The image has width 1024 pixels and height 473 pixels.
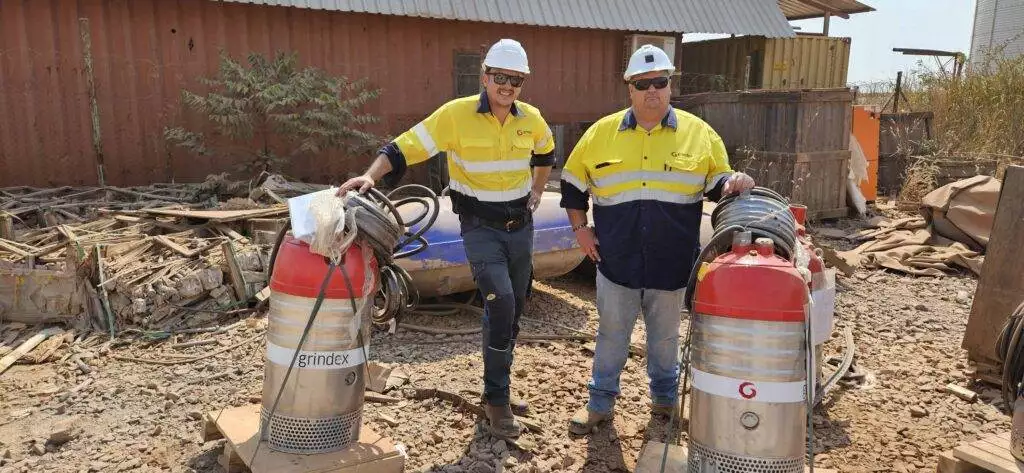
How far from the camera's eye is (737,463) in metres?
2.62

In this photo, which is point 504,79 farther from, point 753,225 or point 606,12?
point 606,12

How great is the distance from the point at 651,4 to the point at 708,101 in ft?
9.04

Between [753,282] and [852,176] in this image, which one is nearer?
[753,282]

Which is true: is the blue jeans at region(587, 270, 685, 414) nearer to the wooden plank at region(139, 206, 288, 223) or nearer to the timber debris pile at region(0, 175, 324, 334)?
the timber debris pile at region(0, 175, 324, 334)

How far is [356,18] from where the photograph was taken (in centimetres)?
966

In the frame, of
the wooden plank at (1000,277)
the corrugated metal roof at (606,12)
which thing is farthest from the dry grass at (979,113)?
the wooden plank at (1000,277)

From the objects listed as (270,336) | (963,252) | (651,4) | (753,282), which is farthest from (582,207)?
(651,4)

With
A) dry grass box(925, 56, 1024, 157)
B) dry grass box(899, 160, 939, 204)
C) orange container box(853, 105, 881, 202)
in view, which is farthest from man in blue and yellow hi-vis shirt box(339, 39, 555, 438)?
dry grass box(925, 56, 1024, 157)

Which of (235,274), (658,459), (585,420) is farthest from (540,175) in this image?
(235,274)

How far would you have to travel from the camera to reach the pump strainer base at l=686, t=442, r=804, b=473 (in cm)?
260

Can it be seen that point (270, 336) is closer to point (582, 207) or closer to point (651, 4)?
point (582, 207)

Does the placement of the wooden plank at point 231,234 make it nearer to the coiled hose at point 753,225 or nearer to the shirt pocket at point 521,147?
the shirt pocket at point 521,147

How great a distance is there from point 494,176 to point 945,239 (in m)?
6.80

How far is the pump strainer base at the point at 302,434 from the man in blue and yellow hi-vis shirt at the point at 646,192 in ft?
4.98
